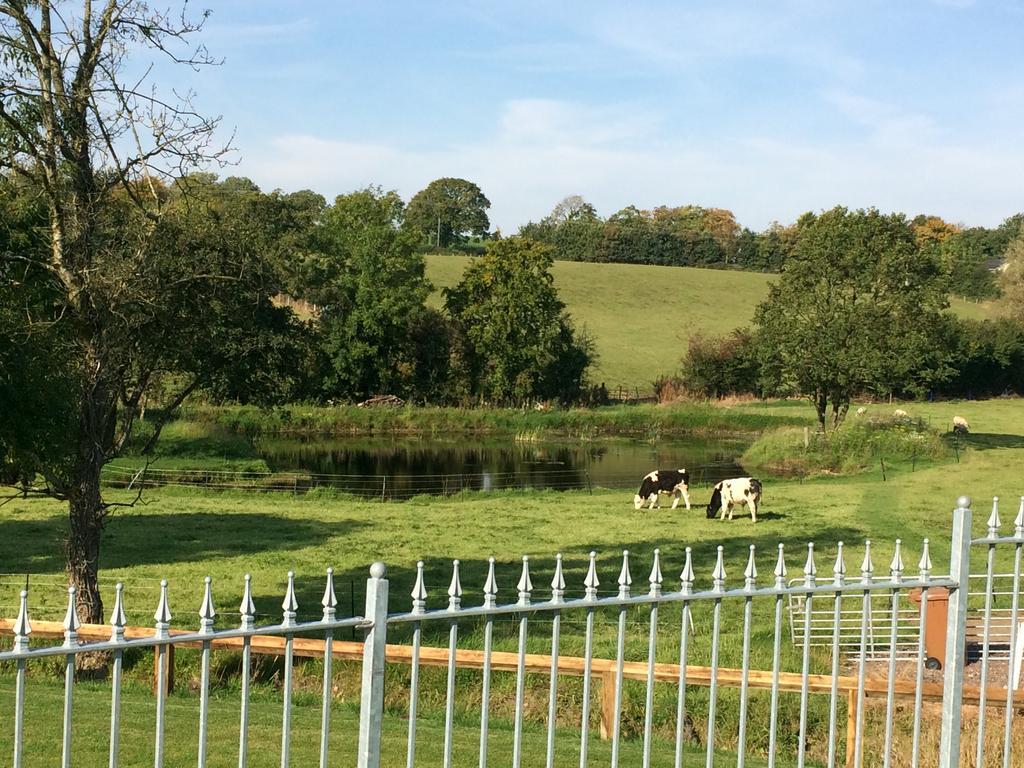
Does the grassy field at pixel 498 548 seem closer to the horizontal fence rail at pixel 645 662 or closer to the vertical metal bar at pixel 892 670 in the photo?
the horizontal fence rail at pixel 645 662

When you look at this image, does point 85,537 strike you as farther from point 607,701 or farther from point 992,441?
point 992,441

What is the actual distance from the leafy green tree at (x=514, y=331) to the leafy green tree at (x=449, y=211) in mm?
56844

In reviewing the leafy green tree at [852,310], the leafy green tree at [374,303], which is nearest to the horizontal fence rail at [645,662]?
the leafy green tree at [852,310]

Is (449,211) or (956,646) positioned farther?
(449,211)

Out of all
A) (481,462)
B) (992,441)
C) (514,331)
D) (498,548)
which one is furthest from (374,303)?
(498,548)

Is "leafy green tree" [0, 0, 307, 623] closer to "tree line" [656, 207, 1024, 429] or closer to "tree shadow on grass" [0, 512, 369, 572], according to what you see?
"tree shadow on grass" [0, 512, 369, 572]

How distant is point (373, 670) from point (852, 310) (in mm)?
40598

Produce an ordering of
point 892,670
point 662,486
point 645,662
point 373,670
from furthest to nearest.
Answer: point 662,486 → point 645,662 → point 892,670 → point 373,670

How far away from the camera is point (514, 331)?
6438cm

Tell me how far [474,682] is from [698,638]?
3.70 meters

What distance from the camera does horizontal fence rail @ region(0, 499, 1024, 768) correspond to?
451cm

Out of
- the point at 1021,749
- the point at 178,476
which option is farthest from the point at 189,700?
the point at 178,476

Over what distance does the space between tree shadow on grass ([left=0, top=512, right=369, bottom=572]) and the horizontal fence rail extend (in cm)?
594

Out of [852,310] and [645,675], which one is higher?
[852,310]
